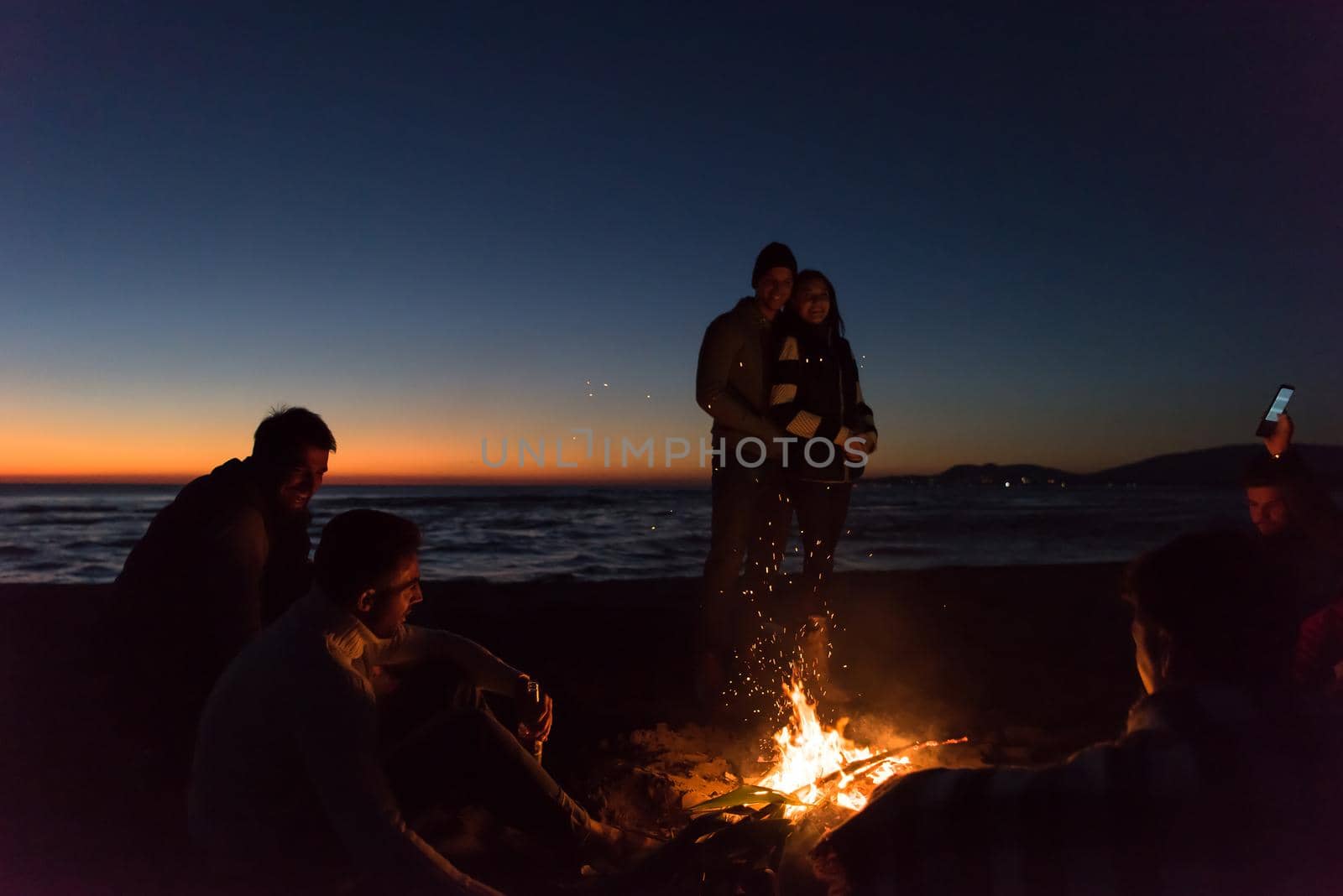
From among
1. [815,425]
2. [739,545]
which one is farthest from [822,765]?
[815,425]

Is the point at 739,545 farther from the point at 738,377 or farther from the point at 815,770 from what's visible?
the point at 815,770

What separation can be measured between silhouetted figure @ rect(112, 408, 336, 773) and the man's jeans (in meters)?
2.28

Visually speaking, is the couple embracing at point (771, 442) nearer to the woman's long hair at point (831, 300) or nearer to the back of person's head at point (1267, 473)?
the woman's long hair at point (831, 300)

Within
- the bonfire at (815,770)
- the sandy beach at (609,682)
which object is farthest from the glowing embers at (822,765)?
the sandy beach at (609,682)

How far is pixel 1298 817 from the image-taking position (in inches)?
43.9

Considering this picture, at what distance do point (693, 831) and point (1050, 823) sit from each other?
1596 millimetres

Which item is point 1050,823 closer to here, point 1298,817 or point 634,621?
point 1298,817

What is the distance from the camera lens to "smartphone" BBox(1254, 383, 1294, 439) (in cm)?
383

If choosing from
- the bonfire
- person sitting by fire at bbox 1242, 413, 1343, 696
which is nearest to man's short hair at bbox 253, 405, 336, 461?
the bonfire

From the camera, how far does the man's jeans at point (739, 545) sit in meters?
4.34

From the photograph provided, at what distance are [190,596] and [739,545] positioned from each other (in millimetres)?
2597

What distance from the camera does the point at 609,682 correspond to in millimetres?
5055

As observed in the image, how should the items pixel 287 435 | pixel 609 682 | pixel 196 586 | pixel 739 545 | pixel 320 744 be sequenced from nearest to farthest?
1. pixel 320 744
2. pixel 196 586
3. pixel 287 435
4. pixel 739 545
5. pixel 609 682

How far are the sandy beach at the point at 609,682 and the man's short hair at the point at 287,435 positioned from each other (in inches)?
29.2
